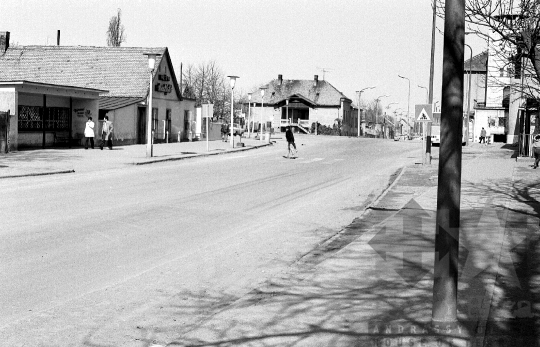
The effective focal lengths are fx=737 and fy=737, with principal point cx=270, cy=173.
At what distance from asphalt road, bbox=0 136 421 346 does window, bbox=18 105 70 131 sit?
13.0 metres

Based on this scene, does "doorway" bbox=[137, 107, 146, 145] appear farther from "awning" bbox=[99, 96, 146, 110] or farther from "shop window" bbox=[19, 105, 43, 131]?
"shop window" bbox=[19, 105, 43, 131]

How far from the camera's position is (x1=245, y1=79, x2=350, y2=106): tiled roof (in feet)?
338

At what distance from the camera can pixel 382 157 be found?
3984cm

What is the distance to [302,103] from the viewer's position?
101m

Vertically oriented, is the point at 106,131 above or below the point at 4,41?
below

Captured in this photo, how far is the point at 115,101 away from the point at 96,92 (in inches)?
236

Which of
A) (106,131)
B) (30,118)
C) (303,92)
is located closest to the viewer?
(30,118)

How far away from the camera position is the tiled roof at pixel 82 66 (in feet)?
162

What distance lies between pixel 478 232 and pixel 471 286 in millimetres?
3980

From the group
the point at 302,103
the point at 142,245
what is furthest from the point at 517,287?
the point at 302,103

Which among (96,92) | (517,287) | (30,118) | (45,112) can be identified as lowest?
(517,287)

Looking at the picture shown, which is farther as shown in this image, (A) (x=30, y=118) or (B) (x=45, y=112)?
(B) (x=45, y=112)

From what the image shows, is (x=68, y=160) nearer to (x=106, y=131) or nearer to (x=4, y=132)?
(x=4, y=132)

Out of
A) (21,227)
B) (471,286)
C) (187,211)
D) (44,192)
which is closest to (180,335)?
(471,286)
